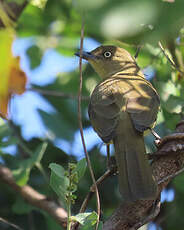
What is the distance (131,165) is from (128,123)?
442 mm

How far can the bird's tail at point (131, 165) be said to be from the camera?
2410mm

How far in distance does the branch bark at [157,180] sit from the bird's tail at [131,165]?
5 cm

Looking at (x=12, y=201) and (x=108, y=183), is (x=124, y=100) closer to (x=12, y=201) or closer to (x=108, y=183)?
(x=108, y=183)

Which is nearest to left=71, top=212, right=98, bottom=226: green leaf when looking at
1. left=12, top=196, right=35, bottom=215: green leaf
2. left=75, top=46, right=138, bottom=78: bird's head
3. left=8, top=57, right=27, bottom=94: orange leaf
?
left=8, top=57, right=27, bottom=94: orange leaf

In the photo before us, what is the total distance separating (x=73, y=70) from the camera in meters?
5.18

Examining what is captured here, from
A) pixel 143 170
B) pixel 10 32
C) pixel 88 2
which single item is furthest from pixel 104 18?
pixel 143 170

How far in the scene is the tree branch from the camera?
3.50 metres

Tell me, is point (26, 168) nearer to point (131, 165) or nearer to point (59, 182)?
point (131, 165)

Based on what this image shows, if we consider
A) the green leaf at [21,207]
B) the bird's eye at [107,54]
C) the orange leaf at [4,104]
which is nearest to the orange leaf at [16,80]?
the orange leaf at [4,104]

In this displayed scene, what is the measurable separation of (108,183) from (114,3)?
3.38 meters

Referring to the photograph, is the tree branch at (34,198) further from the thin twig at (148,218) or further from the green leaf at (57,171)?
the green leaf at (57,171)

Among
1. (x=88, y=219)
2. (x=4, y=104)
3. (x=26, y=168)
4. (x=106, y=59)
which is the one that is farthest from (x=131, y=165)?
(x=106, y=59)

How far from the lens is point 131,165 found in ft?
9.24

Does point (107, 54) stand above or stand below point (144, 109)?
above
